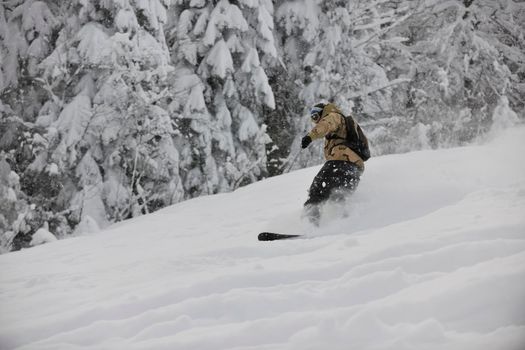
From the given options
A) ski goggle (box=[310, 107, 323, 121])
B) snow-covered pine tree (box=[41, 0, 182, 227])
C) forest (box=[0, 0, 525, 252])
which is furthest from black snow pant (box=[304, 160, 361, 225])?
snow-covered pine tree (box=[41, 0, 182, 227])

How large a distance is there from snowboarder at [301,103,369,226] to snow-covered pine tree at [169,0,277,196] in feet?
19.4

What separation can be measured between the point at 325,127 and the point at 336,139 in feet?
1.07

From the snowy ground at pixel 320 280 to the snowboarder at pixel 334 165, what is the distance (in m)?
0.23

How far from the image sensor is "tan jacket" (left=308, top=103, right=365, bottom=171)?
5.44 metres

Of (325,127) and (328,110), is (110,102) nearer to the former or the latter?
(328,110)

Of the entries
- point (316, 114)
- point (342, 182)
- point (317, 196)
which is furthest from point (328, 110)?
point (317, 196)

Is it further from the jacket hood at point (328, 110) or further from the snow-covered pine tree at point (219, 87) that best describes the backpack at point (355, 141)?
the snow-covered pine tree at point (219, 87)

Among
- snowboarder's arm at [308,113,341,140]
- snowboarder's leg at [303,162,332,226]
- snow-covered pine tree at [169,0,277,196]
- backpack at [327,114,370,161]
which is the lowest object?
snowboarder's leg at [303,162,332,226]

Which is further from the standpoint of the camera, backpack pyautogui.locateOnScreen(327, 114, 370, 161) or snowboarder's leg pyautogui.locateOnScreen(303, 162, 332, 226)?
backpack pyautogui.locateOnScreen(327, 114, 370, 161)

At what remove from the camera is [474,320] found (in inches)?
103

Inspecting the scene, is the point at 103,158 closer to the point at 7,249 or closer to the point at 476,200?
the point at 7,249

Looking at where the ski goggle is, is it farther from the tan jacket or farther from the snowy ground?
the snowy ground

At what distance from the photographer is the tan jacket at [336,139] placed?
17.8ft

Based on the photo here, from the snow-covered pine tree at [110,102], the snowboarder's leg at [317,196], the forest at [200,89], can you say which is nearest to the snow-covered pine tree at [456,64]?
the forest at [200,89]
